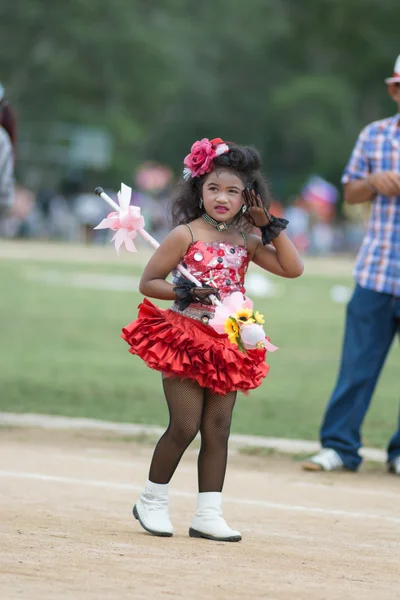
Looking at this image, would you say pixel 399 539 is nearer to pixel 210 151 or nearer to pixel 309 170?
pixel 210 151

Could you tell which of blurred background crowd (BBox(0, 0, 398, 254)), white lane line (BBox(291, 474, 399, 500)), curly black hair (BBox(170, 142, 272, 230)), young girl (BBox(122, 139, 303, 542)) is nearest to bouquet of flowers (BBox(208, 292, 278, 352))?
young girl (BBox(122, 139, 303, 542))

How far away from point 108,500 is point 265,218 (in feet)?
5.86

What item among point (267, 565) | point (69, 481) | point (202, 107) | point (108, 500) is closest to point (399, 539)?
point (267, 565)

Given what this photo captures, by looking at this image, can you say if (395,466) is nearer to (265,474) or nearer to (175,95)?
(265,474)

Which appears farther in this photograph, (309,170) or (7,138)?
(309,170)

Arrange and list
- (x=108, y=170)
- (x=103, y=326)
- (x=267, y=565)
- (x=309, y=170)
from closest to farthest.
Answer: (x=267, y=565) < (x=103, y=326) < (x=108, y=170) < (x=309, y=170)

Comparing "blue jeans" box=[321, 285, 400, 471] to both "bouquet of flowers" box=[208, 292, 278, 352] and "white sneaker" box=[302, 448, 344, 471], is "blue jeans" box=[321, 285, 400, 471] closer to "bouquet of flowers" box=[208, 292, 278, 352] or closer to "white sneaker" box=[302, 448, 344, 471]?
"white sneaker" box=[302, 448, 344, 471]

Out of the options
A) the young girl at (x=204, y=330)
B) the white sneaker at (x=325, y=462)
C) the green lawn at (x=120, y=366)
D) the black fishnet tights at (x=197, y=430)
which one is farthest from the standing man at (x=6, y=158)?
the black fishnet tights at (x=197, y=430)

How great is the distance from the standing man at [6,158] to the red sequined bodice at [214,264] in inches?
127

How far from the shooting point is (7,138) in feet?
29.2

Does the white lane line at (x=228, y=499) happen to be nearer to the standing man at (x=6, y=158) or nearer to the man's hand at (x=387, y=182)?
the man's hand at (x=387, y=182)

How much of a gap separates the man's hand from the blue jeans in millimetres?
610

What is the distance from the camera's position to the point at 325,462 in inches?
315

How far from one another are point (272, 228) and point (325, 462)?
2.49 m
